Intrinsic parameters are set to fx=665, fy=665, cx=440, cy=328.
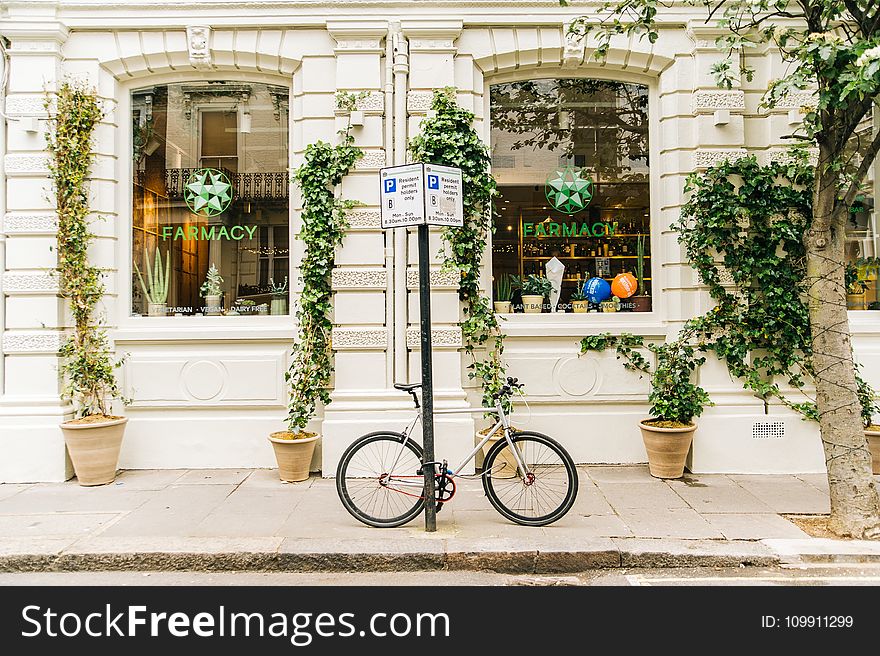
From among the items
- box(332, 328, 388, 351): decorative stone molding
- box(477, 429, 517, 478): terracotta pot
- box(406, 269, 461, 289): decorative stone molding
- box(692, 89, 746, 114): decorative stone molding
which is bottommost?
box(477, 429, 517, 478): terracotta pot

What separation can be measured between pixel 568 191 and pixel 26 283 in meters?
6.62

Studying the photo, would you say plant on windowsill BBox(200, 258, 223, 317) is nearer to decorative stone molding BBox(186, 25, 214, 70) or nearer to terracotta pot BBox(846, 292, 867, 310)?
decorative stone molding BBox(186, 25, 214, 70)

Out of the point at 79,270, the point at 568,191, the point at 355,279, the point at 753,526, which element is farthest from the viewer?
the point at 568,191

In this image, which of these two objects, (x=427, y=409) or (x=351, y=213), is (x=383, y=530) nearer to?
(x=427, y=409)

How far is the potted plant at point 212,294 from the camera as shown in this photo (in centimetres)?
841

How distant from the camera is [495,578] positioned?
509cm

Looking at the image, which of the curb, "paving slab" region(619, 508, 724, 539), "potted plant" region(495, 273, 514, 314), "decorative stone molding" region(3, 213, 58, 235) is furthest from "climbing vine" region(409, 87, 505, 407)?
"decorative stone molding" region(3, 213, 58, 235)

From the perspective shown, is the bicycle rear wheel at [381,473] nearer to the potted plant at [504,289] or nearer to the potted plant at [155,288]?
the potted plant at [504,289]

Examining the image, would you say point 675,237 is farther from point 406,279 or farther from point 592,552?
point 592,552

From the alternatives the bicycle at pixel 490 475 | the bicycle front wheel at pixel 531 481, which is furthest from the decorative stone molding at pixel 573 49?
the bicycle front wheel at pixel 531 481

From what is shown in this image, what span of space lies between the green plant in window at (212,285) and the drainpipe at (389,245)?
2.26m

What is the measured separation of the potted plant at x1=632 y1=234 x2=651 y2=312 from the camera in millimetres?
8430

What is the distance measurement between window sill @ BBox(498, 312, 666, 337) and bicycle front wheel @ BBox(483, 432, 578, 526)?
2451 mm

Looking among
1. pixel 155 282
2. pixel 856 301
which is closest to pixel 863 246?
pixel 856 301
